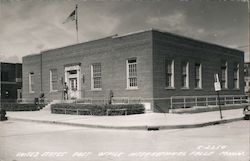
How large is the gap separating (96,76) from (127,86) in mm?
4114

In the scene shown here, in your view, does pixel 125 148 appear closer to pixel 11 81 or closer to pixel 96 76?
pixel 96 76

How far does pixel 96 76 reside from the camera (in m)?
27.8

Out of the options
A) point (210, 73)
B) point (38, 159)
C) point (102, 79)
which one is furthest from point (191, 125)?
point (210, 73)

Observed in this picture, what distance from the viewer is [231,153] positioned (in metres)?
8.22

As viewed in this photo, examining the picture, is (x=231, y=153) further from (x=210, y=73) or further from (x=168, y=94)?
(x=210, y=73)

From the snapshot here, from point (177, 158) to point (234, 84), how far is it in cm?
2796

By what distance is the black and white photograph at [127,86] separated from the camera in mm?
9391

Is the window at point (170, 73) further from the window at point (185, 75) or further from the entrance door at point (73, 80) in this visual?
the entrance door at point (73, 80)

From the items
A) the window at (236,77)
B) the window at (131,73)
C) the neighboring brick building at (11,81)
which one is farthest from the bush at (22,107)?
the neighboring brick building at (11,81)

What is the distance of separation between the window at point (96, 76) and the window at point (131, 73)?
11.7 feet

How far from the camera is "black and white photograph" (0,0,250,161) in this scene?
9391 millimetres

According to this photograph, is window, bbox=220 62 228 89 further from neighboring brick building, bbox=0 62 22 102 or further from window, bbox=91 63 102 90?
neighboring brick building, bbox=0 62 22 102

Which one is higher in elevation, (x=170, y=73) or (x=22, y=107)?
(x=170, y=73)

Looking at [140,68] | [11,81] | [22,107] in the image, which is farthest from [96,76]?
[11,81]
